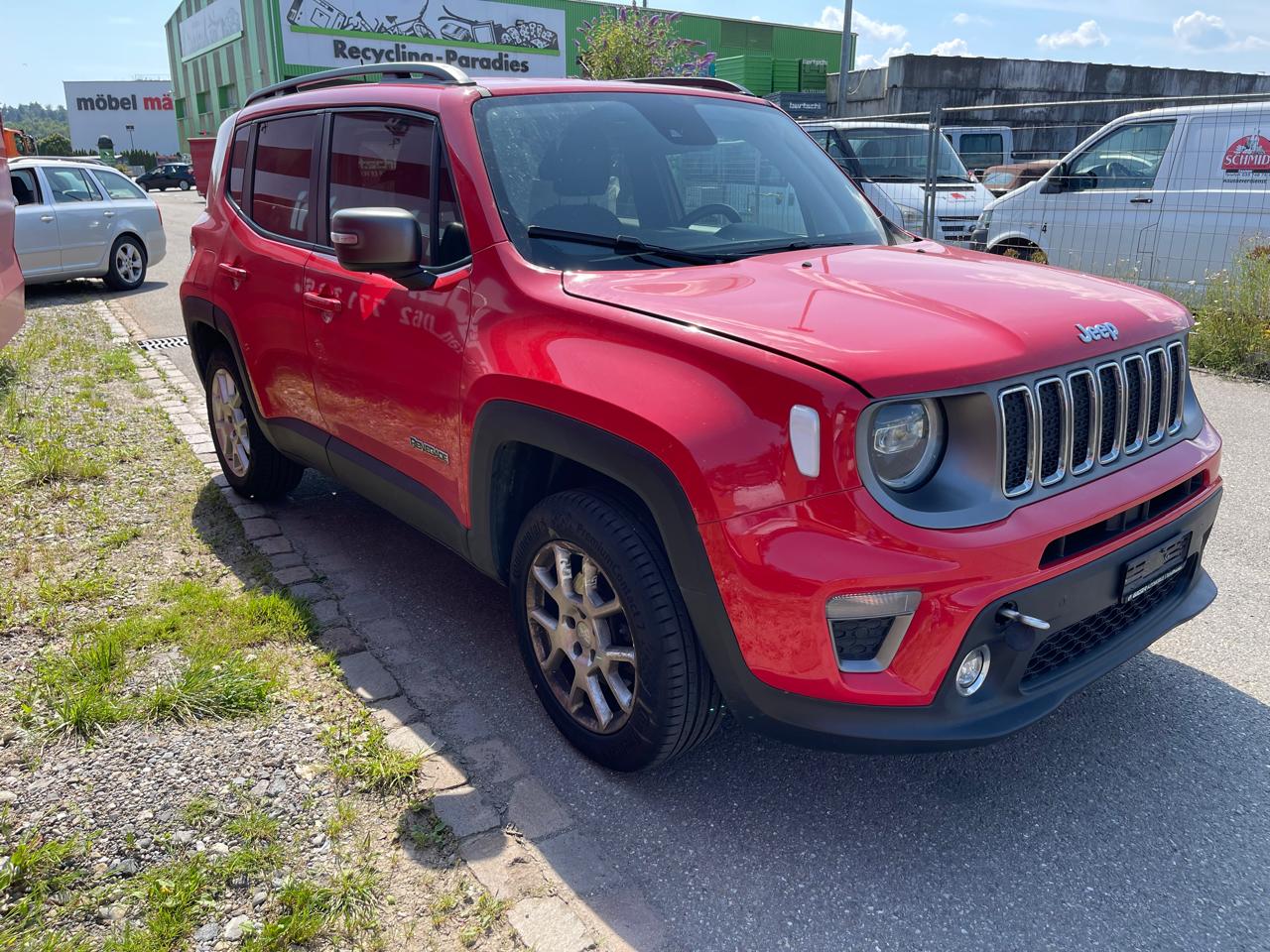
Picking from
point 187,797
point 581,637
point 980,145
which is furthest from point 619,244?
point 980,145

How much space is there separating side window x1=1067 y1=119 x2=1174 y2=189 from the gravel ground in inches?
330

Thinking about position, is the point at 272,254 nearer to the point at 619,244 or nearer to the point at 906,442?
the point at 619,244

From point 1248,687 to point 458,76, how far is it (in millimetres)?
3403

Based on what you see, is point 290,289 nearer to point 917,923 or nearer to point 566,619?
point 566,619

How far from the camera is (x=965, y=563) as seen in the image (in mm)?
2139

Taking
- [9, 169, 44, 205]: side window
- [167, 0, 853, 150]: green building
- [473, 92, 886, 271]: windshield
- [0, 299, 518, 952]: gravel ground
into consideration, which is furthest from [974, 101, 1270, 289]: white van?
[167, 0, 853, 150]: green building

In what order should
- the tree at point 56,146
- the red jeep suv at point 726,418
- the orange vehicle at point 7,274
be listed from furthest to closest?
1. the tree at point 56,146
2. the orange vehicle at point 7,274
3. the red jeep suv at point 726,418

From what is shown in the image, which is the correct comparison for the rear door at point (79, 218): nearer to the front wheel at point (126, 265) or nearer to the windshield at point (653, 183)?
the front wheel at point (126, 265)

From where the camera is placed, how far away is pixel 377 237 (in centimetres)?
285

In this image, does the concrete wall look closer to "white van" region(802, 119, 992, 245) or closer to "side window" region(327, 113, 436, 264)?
"white van" region(802, 119, 992, 245)

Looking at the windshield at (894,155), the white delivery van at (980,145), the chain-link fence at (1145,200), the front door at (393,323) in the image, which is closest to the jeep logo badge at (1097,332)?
the front door at (393,323)

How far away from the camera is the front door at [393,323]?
312cm

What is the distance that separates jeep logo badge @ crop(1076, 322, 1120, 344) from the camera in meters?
2.46

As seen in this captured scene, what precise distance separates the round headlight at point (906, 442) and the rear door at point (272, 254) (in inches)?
102
